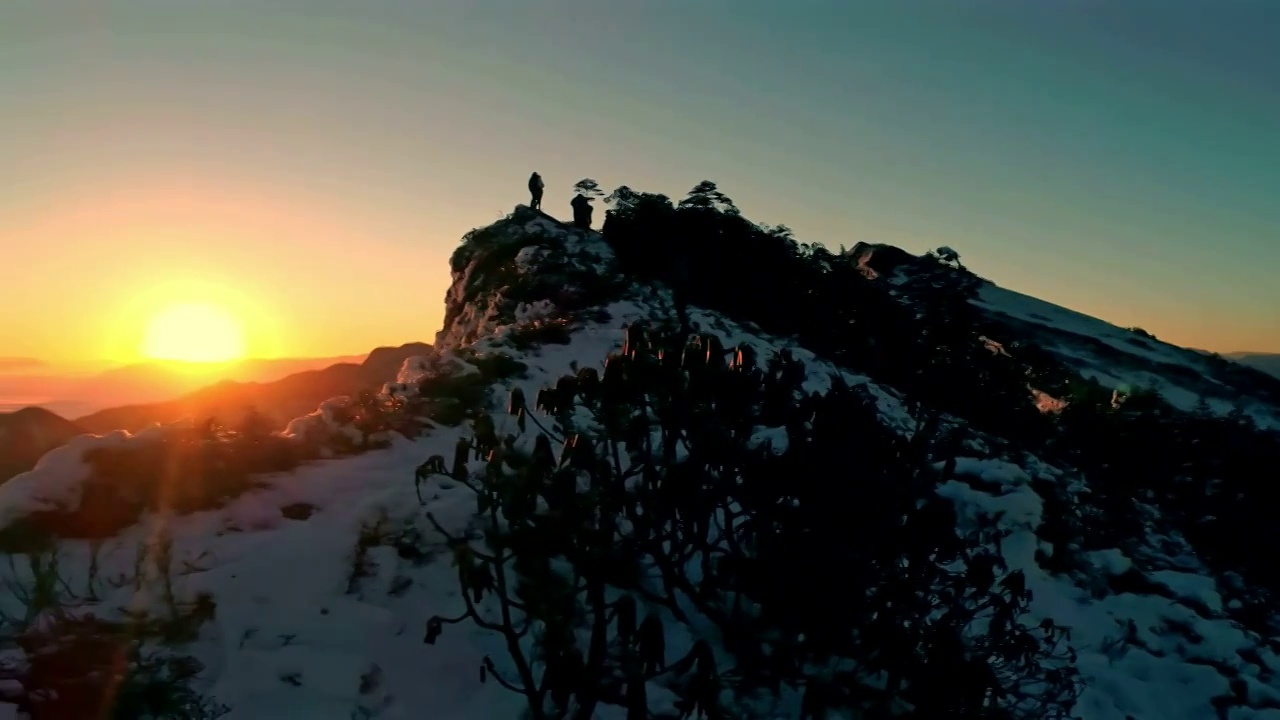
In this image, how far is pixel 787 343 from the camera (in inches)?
619

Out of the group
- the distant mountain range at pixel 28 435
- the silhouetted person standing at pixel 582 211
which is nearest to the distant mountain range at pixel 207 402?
the distant mountain range at pixel 28 435

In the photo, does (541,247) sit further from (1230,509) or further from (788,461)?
(788,461)

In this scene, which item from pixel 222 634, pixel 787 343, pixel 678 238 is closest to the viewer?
pixel 222 634

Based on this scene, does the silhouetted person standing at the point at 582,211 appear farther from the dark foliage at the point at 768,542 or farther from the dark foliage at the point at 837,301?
the dark foliage at the point at 768,542

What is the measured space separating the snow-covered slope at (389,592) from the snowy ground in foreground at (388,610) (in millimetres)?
13

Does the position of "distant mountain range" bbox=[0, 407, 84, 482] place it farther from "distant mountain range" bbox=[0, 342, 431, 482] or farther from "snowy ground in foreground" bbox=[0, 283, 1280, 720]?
"snowy ground in foreground" bbox=[0, 283, 1280, 720]

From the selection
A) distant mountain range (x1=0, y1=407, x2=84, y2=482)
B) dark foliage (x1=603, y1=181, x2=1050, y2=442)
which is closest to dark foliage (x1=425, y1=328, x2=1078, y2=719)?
dark foliage (x1=603, y1=181, x2=1050, y2=442)

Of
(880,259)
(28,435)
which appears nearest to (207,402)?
(28,435)

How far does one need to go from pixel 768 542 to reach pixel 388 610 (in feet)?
8.47

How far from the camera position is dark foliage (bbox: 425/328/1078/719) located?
4250 mm

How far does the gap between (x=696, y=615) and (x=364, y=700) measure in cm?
238

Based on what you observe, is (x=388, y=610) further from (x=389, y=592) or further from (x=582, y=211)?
(x=582, y=211)

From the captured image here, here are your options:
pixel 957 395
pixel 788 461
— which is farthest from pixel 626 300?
pixel 788 461

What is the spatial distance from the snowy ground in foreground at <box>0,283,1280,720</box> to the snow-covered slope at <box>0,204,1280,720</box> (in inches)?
0.5
